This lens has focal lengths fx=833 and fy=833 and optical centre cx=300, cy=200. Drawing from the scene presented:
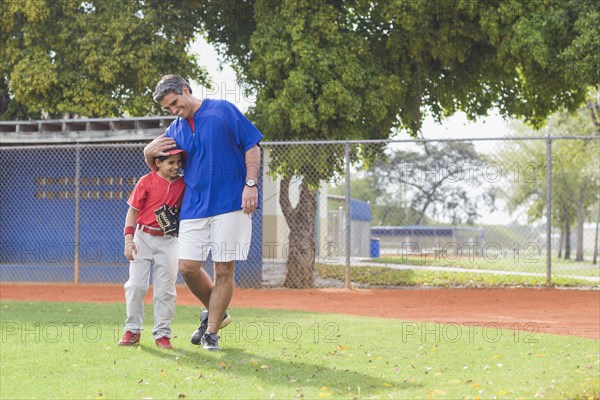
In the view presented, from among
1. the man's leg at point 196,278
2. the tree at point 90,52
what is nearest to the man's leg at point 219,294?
the man's leg at point 196,278

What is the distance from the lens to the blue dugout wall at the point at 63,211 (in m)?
16.9

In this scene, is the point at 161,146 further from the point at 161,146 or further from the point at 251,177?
the point at 251,177

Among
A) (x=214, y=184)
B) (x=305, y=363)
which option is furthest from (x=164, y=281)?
(x=305, y=363)

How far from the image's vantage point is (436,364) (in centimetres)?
602

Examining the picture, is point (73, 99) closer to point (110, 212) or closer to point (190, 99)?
point (110, 212)

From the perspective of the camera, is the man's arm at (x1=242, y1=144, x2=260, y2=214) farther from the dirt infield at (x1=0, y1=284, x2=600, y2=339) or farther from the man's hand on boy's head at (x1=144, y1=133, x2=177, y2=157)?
the dirt infield at (x1=0, y1=284, x2=600, y2=339)

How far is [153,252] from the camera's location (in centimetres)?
686

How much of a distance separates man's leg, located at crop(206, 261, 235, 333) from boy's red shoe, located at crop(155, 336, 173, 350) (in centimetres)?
42

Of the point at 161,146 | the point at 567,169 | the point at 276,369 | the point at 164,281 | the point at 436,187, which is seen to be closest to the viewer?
the point at 276,369

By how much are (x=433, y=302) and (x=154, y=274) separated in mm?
6770

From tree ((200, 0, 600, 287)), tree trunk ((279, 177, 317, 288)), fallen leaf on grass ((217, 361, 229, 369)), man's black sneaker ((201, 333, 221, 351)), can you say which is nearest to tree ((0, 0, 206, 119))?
tree ((200, 0, 600, 287))

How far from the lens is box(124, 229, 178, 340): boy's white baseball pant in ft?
22.3

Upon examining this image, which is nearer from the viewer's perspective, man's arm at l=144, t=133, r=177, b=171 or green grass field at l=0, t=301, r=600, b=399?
green grass field at l=0, t=301, r=600, b=399

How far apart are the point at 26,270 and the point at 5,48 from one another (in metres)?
4.67
